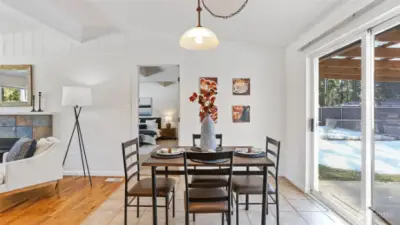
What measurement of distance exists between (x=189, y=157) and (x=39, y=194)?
9.25 feet

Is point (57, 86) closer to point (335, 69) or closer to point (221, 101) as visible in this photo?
point (221, 101)

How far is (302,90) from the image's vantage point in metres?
3.86

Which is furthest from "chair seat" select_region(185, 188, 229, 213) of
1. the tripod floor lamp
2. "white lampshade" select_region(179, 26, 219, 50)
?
the tripod floor lamp

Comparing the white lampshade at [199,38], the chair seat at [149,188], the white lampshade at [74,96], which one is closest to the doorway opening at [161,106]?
the white lampshade at [74,96]

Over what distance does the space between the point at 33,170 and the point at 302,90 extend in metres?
3.86

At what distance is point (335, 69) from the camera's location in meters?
3.20

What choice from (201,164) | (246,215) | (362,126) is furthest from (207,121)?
(362,126)

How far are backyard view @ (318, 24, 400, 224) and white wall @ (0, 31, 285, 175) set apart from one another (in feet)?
4.11

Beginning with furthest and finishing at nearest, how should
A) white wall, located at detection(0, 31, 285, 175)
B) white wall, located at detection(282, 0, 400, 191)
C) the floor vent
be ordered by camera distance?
1. white wall, located at detection(0, 31, 285, 175)
2. the floor vent
3. white wall, located at detection(282, 0, 400, 191)

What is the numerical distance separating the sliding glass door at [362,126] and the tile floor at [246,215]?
0.24 m

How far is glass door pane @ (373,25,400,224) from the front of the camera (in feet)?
7.26

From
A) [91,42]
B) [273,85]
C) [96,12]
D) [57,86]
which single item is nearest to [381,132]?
[273,85]

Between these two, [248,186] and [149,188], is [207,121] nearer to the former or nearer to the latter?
[248,186]

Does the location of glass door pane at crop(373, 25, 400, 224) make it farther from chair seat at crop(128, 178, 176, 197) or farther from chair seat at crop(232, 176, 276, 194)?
chair seat at crop(128, 178, 176, 197)
